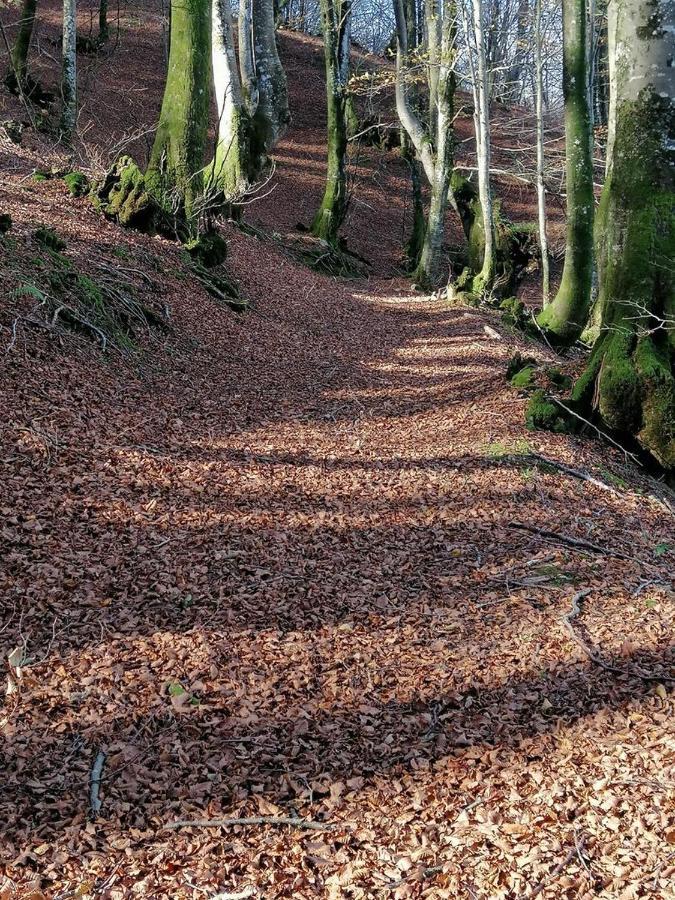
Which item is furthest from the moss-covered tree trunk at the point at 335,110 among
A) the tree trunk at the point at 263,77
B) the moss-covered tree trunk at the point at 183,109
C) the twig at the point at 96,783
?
the twig at the point at 96,783

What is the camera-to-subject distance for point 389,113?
2844 centimetres

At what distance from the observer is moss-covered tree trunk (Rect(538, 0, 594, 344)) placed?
10500mm

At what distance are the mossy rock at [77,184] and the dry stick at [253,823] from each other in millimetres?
9454

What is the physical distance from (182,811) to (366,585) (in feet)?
6.51

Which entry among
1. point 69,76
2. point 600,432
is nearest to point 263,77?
point 69,76

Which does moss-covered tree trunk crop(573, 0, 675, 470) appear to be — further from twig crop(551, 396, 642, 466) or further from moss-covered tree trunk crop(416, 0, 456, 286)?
moss-covered tree trunk crop(416, 0, 456, 286)

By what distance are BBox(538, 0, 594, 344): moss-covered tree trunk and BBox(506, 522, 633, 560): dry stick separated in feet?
22.7

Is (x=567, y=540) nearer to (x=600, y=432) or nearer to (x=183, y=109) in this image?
(x=600, y=432)

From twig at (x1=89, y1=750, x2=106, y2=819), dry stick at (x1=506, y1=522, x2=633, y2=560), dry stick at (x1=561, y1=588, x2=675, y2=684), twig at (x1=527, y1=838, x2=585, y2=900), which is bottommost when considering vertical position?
twig at (x1=89, y1=750, x2=106, y2=819)

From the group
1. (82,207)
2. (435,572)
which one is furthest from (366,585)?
(82,207)

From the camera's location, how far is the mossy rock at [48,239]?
24.9 feet

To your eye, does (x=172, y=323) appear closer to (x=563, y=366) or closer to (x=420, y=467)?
(x=420, y=467)

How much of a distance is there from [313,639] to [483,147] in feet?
42.1

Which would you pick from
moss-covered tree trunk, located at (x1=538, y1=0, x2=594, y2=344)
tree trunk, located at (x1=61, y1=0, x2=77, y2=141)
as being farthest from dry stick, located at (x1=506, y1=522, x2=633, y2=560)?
tree trunk, located at (x1=61, y1=0, x2=77, y2=141)
